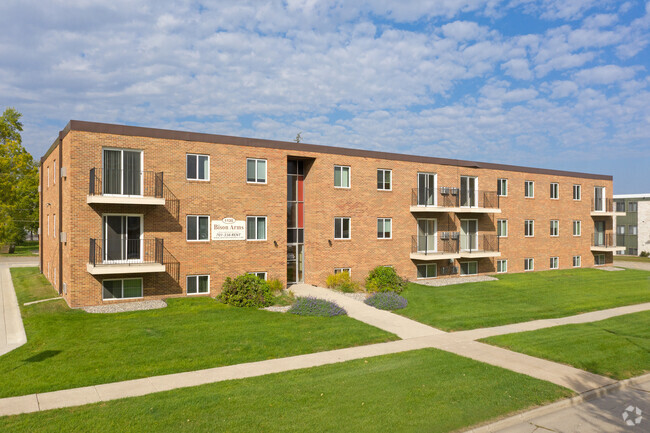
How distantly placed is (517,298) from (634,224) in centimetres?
4401

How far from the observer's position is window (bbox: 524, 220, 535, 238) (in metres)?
30.7

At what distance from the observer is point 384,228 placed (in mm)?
24828

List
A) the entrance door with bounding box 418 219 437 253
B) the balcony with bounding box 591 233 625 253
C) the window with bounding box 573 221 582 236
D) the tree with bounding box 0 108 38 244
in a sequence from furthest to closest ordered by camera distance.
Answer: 1. the tree with bounding box 0 108 38 244
2. the balcony with bounding box 591 233 625 253
3. the window with bounding box 573 221 582 236
4. the entrance door with bounding box 418 219 437 253

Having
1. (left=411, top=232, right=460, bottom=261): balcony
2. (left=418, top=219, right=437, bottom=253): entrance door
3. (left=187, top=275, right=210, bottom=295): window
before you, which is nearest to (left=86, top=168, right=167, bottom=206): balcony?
(left=187, top=275, right=210, bottom=295): window

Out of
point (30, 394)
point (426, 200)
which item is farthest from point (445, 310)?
point (30, 394)

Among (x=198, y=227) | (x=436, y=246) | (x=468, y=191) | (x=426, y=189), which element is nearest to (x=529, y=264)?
(x=468, y=191)

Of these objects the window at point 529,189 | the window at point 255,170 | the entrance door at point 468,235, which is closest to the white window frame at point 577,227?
the window at point 529,189

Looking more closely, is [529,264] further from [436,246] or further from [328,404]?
[328,404]

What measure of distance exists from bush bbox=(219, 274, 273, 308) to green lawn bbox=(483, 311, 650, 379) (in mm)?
8651

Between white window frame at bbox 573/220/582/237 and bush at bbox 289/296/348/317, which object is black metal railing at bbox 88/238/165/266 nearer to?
bush at bbox 289/296/348/317

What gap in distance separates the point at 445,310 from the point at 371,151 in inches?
386

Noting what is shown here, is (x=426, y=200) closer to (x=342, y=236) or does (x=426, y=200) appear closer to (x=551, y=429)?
(x=342, y=236)

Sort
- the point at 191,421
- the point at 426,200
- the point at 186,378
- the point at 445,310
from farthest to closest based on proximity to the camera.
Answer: the point at 426,200 → the point at 445,310 → the point at 186,378 → the point at 191,421

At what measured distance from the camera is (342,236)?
23484 millimetres
